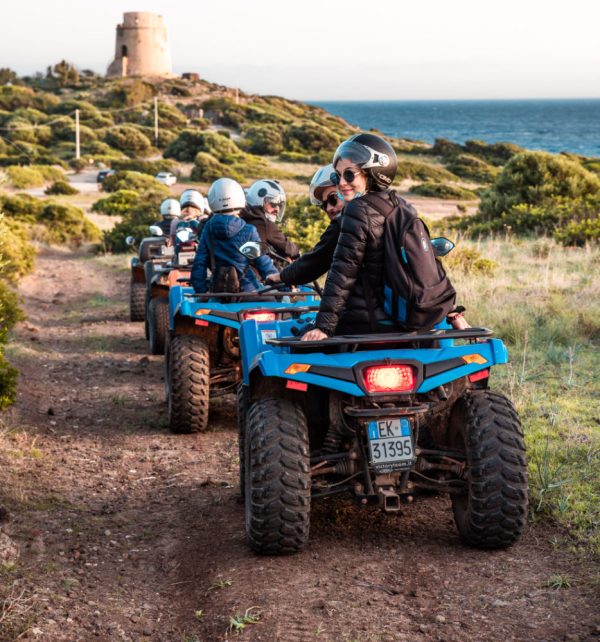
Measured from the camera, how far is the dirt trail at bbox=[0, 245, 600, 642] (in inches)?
167

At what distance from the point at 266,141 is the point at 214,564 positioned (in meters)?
57.2

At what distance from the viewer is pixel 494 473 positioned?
A: 479cm

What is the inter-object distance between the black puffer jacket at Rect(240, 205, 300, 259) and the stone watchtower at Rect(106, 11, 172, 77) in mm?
99709

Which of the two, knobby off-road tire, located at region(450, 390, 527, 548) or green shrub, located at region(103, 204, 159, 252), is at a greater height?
knobby off-road tire, located at region(450, 390, 527, 548)

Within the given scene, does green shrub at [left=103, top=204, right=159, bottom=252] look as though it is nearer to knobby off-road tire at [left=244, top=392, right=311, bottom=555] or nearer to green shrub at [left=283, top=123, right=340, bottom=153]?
knobby off-road tire at [left=244, top=392, right=311, bottom=555]

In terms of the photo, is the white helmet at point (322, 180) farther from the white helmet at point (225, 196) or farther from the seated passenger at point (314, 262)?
the white helmet at point (225, 196)

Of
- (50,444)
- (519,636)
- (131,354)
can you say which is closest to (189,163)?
(131,354)

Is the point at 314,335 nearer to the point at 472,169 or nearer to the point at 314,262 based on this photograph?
the point at 314,262

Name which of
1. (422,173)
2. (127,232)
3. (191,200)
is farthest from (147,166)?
(191,200)

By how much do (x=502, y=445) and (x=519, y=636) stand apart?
100 cm

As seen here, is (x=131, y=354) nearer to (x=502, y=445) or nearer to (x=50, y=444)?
(x=50, y=444)

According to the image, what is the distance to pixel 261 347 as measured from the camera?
5453 millimetres

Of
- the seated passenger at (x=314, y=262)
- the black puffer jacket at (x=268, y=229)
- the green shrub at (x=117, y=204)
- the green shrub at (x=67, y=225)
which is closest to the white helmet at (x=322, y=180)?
the seated passenger at (x=314, y=262)

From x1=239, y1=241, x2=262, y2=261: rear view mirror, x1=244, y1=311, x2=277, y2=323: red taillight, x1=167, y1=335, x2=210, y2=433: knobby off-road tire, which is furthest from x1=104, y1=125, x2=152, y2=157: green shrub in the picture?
x1=239, y1=241, x2=262, y2=261: rear view mirror
